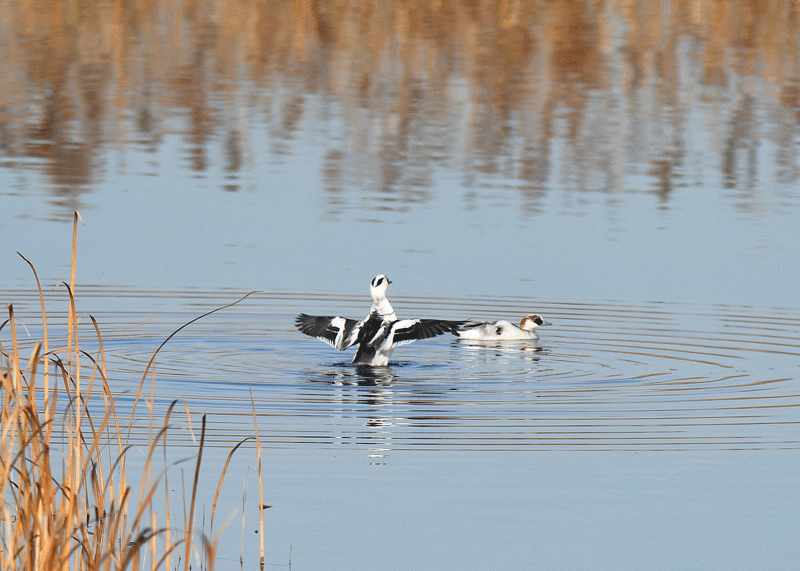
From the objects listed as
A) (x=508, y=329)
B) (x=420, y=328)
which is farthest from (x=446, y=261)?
(x=420, y=328)

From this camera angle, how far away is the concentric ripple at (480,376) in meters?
8.25

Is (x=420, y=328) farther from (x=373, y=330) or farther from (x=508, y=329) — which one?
(x=508, y=329)

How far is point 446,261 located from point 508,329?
6.54 feet

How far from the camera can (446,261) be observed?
43.5ft

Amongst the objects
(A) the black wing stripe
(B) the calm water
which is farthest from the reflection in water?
(A) the black wing stripe

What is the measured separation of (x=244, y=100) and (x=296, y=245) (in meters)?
8.57

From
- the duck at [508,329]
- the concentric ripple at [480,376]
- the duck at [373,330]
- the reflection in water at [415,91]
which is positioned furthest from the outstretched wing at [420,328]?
the reflection in water at [415,91]

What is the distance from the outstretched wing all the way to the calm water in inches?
11.5

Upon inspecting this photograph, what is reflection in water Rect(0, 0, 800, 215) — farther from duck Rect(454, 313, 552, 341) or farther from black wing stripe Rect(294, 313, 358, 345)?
black wing stripe Rect(294, 313, 358, 345)

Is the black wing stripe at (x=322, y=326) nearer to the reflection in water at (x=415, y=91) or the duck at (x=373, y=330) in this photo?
the duck at (x=373, y=330)

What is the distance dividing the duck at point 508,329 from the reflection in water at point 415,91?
153 inches

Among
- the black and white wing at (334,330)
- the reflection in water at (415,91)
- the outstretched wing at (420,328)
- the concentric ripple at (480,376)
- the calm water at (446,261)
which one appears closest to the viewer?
the calm water at (446,261)

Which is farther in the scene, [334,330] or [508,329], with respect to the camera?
[508,329]

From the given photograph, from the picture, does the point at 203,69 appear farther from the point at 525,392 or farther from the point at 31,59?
the point at 525,392
